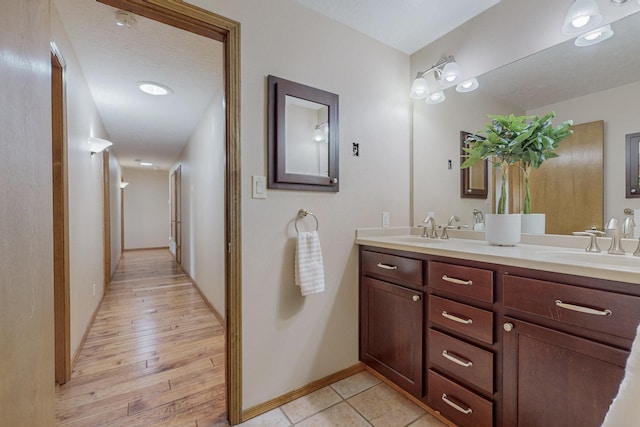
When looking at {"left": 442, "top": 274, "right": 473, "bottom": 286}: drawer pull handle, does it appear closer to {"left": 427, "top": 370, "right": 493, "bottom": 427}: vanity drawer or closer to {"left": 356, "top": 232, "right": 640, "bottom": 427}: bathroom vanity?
{"left": 356, "top": 232, "right": 640, "bottom": 427}: bathroom vanity

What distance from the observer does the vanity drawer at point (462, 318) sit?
120 cm

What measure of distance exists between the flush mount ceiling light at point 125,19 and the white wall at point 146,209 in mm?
7055

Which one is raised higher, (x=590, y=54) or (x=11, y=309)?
(x=590, y=54)

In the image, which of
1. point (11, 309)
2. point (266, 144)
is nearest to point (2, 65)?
point (11, 309)

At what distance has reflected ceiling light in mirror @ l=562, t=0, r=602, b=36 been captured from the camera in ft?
4.18

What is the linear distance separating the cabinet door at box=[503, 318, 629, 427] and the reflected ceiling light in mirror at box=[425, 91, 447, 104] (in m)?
1.59

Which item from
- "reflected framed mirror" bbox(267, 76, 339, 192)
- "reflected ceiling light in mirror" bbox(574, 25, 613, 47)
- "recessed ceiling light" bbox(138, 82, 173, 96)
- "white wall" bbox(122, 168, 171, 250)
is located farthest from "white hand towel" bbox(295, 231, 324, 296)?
"white wall" bbox(122, 168, 171, 250)

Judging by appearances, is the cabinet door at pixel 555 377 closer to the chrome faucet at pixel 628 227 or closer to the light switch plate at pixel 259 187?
the chrome faucet at pixel 628 227

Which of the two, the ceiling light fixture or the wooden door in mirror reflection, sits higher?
the ceiling light fixture

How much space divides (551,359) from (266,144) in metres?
1.57

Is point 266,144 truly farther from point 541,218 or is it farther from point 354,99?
point 541,218

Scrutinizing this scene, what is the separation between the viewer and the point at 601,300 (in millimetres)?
905

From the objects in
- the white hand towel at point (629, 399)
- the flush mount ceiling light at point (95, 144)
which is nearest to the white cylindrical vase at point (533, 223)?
the white hand towel at point (629, 399)

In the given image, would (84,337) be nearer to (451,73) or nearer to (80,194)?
(80,194)
